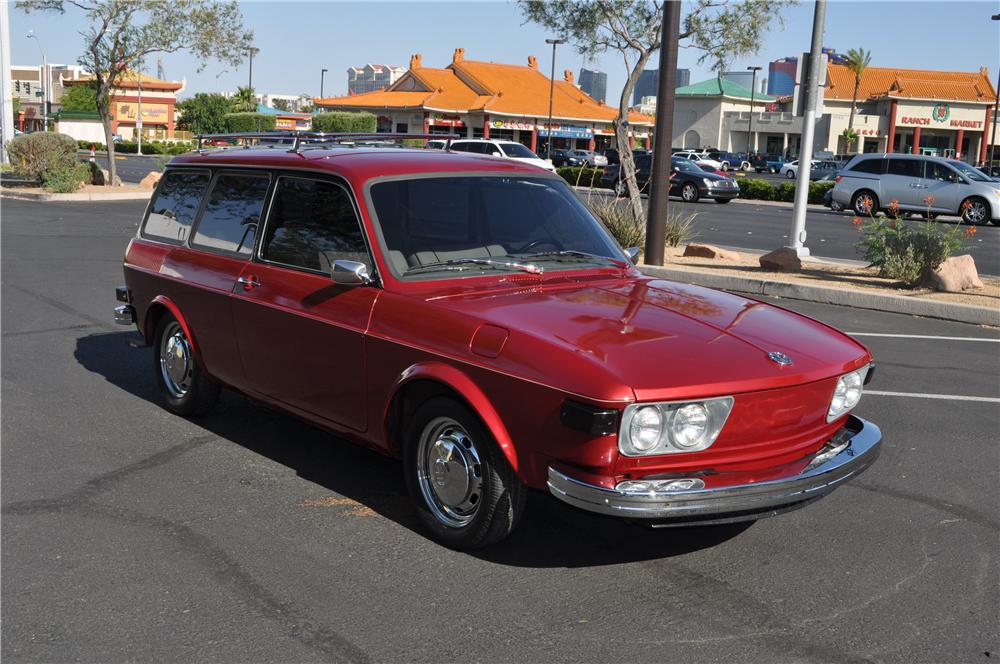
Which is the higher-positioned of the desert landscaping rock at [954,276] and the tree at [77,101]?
the tree at [77,101]

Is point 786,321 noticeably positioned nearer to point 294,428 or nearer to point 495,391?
point 495,391

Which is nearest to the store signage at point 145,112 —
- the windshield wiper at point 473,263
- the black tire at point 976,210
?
the black tire at point 976,210

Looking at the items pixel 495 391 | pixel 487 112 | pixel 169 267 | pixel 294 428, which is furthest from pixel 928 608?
pixel 487 112

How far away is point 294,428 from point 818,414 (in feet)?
11.4

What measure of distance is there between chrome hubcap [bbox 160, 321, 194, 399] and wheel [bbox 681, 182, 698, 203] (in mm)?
29481

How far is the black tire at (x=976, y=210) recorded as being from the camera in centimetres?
2717

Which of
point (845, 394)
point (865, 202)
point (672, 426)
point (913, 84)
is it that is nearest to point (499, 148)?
point (865, 202)

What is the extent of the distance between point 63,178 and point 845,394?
26.7 metres

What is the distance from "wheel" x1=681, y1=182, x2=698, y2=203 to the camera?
34819 mm

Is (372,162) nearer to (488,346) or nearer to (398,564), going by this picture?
(488,346)

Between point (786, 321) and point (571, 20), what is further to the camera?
point (571, 20)

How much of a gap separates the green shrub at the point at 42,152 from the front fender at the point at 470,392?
85.8 feet

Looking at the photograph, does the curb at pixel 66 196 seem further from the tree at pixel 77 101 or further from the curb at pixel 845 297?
the tree at pixel 77 101

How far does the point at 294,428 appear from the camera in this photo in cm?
669
